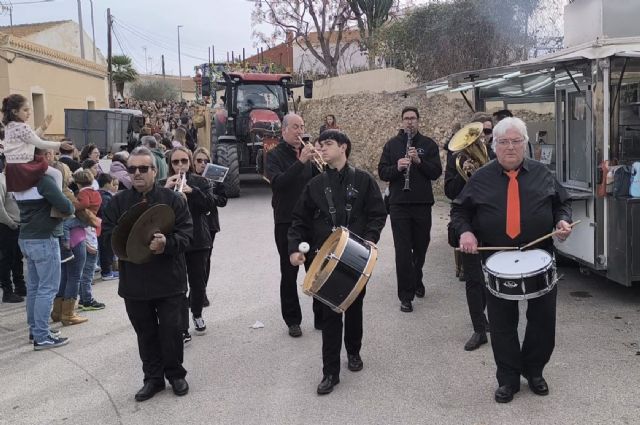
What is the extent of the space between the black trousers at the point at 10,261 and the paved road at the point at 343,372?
13.5 inches

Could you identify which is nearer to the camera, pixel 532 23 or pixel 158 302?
pixel 158 302

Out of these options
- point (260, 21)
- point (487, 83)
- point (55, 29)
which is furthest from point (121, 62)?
point (487, 83)

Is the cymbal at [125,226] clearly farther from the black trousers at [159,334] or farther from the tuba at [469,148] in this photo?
the tuba at [469,148]

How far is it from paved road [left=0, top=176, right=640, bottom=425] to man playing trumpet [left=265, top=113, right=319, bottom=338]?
27 centimetres

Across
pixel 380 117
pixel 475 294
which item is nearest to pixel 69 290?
pixel 475 294

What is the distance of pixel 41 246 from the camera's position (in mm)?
5203

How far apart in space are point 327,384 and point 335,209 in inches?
48.2

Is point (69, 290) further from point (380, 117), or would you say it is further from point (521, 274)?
point (380, 117)

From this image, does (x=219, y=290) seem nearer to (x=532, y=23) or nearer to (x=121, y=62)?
(x=532, y=23)

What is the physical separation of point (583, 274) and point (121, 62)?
37.5 meters

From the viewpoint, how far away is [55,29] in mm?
29922

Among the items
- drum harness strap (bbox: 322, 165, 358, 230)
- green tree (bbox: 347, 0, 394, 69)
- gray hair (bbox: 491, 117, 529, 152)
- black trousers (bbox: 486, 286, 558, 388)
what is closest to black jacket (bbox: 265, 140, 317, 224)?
drum harness strap (bbox: 322, 165, 358, 230)

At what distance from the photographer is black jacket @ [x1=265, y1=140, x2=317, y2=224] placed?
17.3 ft

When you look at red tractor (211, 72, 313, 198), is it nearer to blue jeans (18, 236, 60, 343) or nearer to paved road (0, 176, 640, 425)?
paved road (0, 176, 640, 425)
